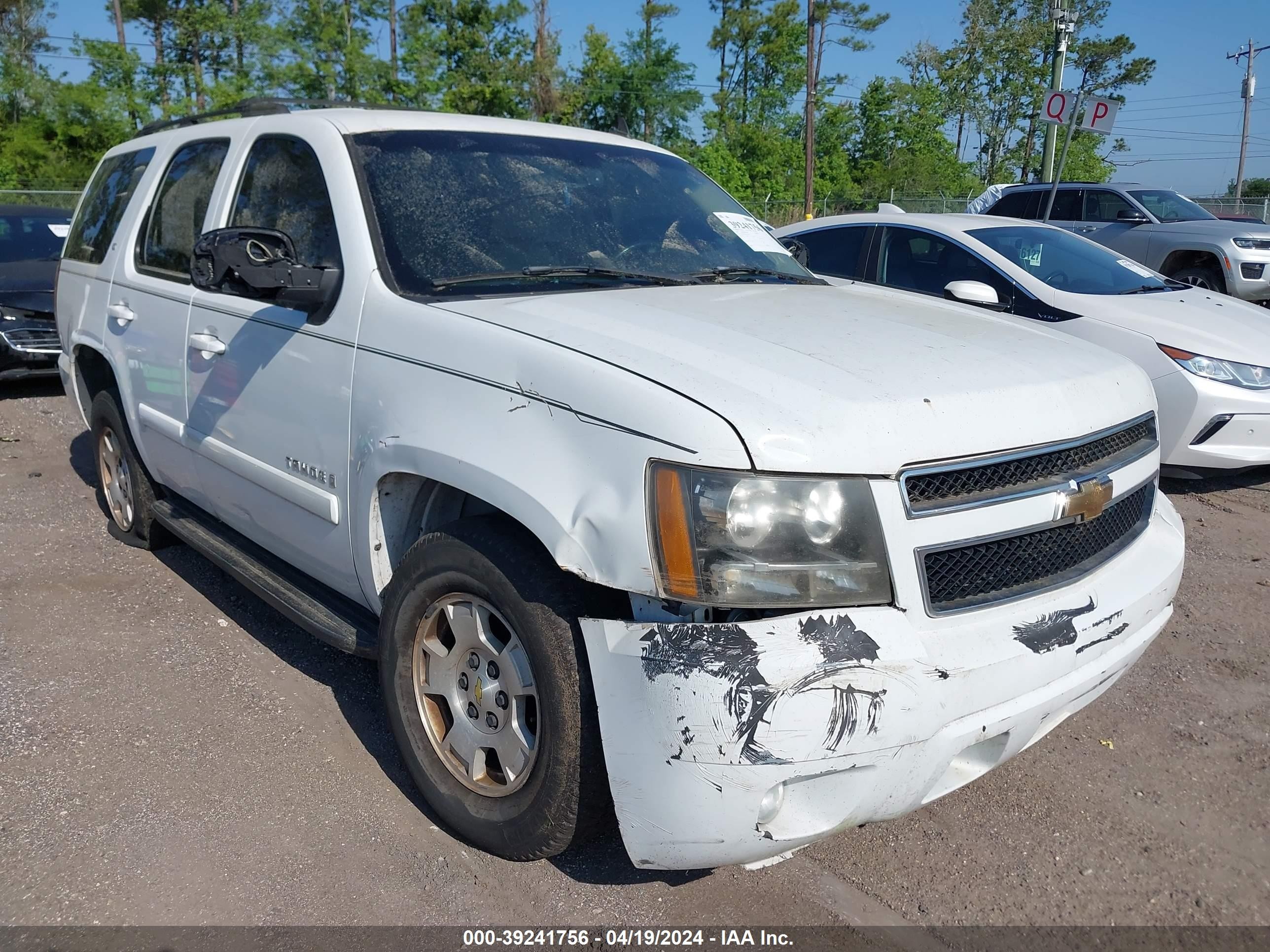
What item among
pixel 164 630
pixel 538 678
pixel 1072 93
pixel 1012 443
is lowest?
pixel 164 630

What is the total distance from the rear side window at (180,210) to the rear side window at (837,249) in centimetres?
423

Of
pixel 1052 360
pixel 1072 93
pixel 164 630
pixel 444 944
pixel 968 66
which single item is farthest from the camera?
pixel 968 66

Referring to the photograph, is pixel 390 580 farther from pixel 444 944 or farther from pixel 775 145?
pixel 775 145

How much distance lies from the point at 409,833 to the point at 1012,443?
6.12ft

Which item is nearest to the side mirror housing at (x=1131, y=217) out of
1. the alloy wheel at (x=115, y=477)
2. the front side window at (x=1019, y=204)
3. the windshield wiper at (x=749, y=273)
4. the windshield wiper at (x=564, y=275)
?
the front side window at (x=1019, y=204)

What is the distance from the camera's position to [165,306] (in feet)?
12.7

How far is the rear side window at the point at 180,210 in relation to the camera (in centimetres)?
382

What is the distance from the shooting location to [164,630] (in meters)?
4.05

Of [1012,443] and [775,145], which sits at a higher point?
[775,145]

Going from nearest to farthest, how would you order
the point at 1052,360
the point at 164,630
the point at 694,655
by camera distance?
1. the point at 694,655
2. the point at 1052,360
3. the point at 164,630

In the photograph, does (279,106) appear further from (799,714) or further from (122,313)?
(799,714)

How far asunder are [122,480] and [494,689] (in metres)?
3.20

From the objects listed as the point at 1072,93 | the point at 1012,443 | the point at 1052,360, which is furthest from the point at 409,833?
the point at 1072,93

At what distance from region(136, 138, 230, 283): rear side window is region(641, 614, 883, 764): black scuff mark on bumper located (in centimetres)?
274
